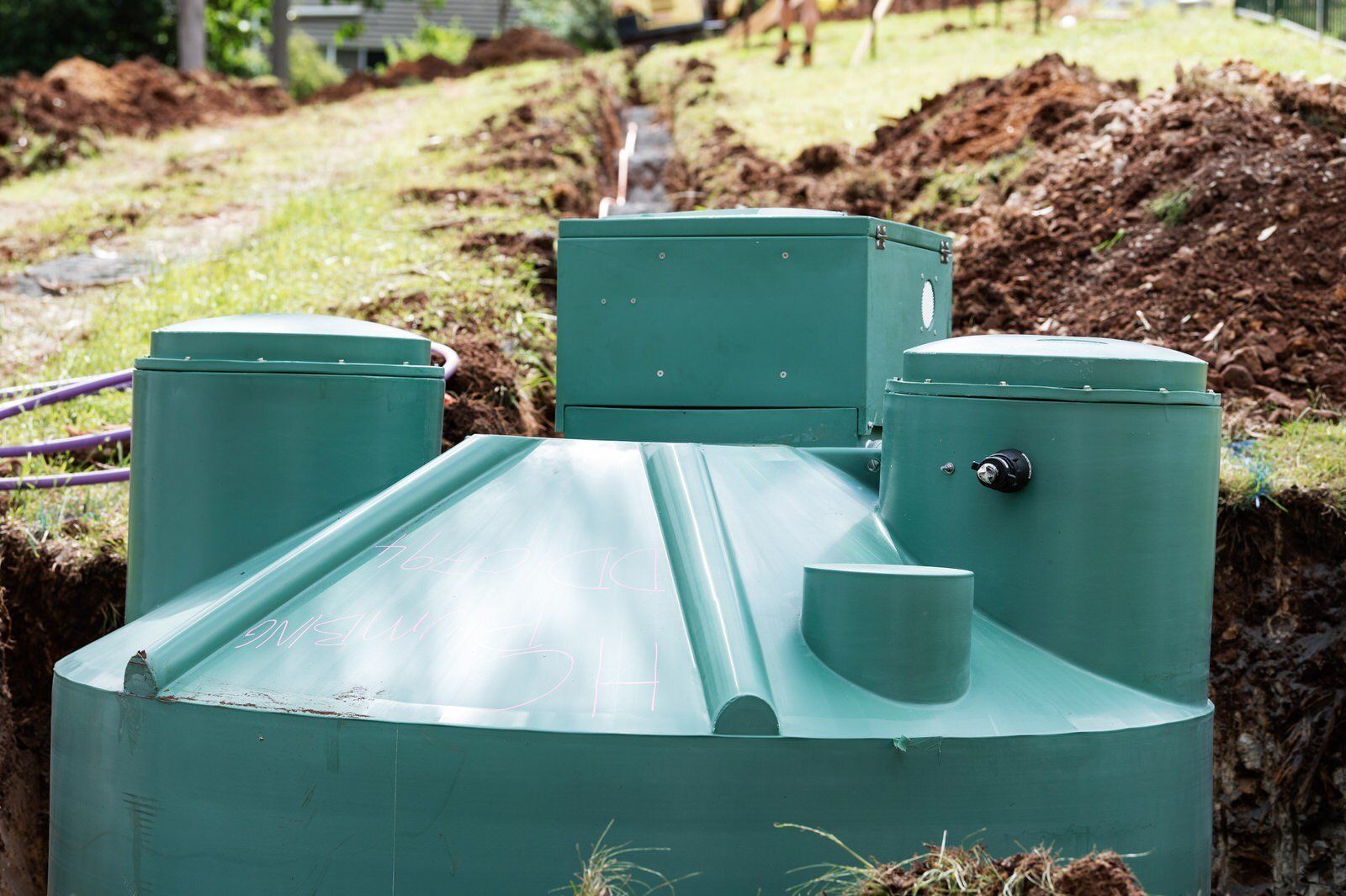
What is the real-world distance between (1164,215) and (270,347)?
20.7 feet

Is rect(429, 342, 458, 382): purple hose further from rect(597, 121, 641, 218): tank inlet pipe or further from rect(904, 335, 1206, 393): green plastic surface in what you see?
rect(597, 121, 641, 218): tank inlet pipe

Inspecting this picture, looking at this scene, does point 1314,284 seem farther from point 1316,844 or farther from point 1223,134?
point 1316,844

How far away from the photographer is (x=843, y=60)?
19.6 meters

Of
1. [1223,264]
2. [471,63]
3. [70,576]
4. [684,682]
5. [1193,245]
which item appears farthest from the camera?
[471,63]

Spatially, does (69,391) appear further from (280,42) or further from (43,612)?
(280,42)

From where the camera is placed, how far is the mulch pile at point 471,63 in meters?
22.8

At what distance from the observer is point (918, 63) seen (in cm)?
1798

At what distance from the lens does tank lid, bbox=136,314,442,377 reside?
10.6 feet

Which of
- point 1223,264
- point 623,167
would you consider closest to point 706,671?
point 1223,264

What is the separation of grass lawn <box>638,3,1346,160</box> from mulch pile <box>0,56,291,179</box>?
6690 millimetres

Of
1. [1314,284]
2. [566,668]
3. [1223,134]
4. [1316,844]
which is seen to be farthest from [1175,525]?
[1223,134]

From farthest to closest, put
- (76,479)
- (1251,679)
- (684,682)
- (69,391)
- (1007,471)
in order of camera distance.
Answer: (76,479) → (1251,679) → (69,391) → (1007,471) → (684,682)

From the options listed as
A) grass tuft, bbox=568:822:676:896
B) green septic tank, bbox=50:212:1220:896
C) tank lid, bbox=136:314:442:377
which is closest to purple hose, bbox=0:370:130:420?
tank lid, bbox=136:314:442:377

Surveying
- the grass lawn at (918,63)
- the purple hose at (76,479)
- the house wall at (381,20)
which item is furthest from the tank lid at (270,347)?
the house wall at (381,20)
